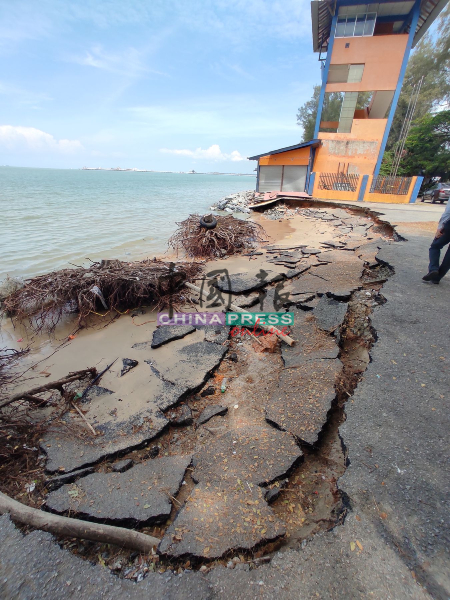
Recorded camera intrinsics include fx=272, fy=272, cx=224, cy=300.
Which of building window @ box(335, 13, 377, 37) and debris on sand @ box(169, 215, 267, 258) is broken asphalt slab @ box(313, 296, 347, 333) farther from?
building window @ box(335, 13, 377, 37)

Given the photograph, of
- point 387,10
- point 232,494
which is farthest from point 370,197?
point 232,494

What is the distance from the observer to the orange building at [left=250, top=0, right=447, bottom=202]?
597 inches

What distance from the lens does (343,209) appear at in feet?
42.7

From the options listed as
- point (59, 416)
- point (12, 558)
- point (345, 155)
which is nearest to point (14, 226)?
point (59, 416)

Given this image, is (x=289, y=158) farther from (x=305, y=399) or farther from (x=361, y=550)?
(x=361, y=550)

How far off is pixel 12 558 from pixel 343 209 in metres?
14.6

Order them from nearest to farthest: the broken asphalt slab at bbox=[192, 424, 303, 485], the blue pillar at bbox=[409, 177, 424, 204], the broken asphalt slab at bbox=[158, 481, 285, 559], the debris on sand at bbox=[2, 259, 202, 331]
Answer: the broken asphalt slab at bbox=[158, 481, 285, 559] → the broken asphalt slab at bbox=[192, 424, 303, 485] → the debris on sand at bbox=[2, 259, 202, 331] → the blue pillar at bbox=[409, 177, 424, 204]

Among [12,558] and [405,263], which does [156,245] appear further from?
[12,558]

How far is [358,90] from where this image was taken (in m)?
16.2

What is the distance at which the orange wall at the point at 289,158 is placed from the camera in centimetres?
1689

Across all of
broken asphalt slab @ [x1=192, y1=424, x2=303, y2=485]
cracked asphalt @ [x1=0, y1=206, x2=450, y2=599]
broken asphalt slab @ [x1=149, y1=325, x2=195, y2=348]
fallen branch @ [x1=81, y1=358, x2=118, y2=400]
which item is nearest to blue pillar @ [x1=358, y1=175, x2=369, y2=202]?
broken asphalt slab @ [x1=149, y1=325, x2=195, y2=348]

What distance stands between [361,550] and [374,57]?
22.4 m

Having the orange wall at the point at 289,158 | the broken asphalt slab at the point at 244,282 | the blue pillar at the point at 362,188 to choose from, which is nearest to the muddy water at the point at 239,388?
the broken asphalt slab at the point at 244,282

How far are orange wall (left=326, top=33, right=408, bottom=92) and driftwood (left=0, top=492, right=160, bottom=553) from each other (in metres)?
21.7
